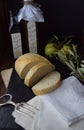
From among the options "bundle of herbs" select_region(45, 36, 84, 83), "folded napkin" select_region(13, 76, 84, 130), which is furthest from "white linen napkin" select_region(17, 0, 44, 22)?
"folded napkin" select_region(13, 76, 84, 130)

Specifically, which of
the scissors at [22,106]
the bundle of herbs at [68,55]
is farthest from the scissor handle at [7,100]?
the bundle of herbs at [68,55]

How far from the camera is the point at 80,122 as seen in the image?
1.47 ft

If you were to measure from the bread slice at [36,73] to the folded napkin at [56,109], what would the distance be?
0.18ft

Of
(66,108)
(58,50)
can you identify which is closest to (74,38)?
(58,50)

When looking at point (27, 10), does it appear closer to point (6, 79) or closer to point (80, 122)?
point (6, 79)

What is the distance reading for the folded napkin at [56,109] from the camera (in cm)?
45

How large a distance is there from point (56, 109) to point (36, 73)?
11 centimetres

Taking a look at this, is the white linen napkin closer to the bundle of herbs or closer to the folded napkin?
the bundle of herbs

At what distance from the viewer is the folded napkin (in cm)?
45

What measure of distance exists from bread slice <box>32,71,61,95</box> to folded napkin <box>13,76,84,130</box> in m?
0.01

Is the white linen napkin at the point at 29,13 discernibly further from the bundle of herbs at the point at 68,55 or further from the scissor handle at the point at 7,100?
the scissor handle at the point at 7,100

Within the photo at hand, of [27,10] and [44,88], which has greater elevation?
[27,10]

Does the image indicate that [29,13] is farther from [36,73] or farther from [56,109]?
[56,109]

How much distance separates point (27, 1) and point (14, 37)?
105mm
